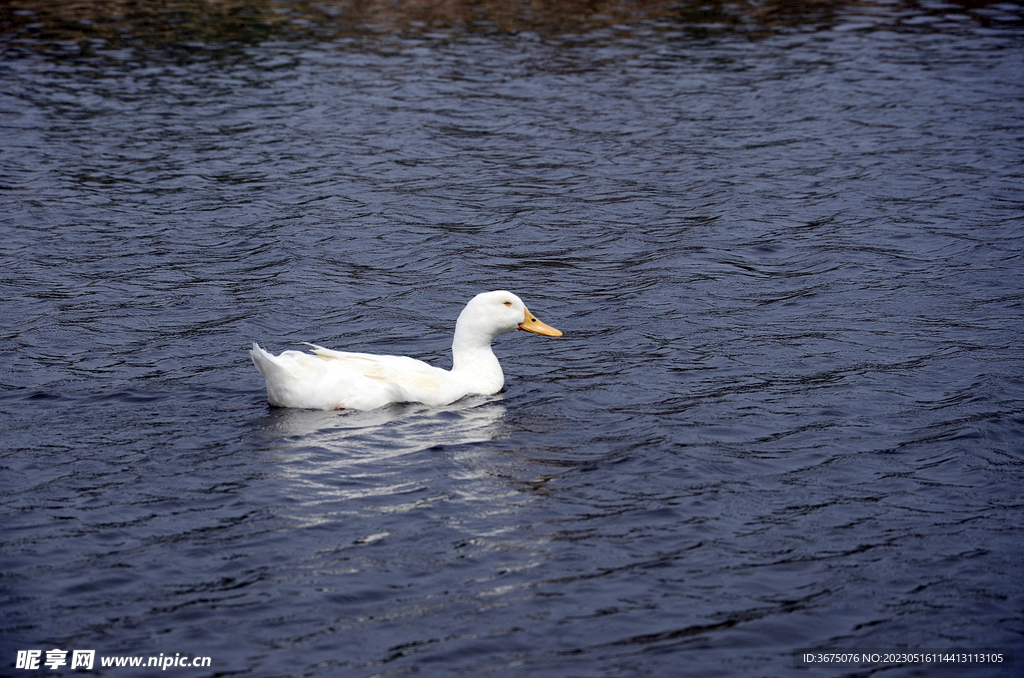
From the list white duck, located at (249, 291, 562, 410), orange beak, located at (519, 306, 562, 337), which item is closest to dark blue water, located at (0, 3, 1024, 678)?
white duck, located at (249, 291, 562, 410)

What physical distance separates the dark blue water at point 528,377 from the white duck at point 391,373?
0.19m

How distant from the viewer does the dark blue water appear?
254 inches

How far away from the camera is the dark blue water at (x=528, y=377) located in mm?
6453

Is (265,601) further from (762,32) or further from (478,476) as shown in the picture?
(762,32)

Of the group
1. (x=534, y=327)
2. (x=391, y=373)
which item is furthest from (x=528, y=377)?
(x=391, y=373)

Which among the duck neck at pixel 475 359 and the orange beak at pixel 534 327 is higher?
the orange beak at pixel 534 327

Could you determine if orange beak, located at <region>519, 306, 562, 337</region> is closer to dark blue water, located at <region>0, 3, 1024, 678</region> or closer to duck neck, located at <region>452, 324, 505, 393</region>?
duck neck, located at <region>452, 324, 505, 393</region>

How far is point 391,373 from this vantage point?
9.38m

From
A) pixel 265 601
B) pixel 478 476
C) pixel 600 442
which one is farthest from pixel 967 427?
pixel 265 601

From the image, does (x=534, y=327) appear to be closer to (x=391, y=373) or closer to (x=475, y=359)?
(x=475, y=359)

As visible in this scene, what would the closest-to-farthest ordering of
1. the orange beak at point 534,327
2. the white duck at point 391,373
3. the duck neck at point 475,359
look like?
the white duck at point 391,373
the duck neck at point 475,359
the orange beak at point 534,327

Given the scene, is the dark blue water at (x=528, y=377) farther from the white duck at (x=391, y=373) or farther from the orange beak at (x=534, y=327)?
the orange beak at (x=534, y=327)

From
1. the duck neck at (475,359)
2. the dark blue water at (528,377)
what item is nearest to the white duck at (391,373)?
the duck neck at (475,359)

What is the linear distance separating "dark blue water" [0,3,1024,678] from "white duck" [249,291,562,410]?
193 mm
